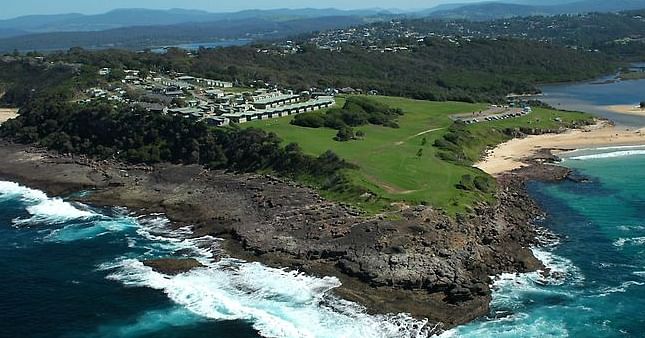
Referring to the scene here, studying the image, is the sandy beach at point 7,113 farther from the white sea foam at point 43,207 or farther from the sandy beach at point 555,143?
the sandy beach at point 555,143

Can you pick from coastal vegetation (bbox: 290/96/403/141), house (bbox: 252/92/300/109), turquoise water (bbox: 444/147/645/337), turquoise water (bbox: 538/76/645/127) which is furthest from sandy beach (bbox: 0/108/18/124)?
turquoise water (bbox: 538/76/645/127)

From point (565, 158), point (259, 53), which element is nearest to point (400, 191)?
point (565, 158)

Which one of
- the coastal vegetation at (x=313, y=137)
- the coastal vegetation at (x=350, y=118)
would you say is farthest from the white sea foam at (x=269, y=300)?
the coastal vegetation at (x=350, y=118)

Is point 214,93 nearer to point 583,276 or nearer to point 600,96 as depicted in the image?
point 583,276

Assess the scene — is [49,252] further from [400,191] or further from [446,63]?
[446,63]

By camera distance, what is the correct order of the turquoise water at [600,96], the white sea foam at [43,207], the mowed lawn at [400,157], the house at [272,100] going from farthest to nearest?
the turquoise water at [600,96] < the house at [272,100] < the white sea foam at [43,207] < the mowed lawn at [400,157]

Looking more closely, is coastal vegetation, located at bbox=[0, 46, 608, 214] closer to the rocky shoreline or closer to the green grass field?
the green grass field
